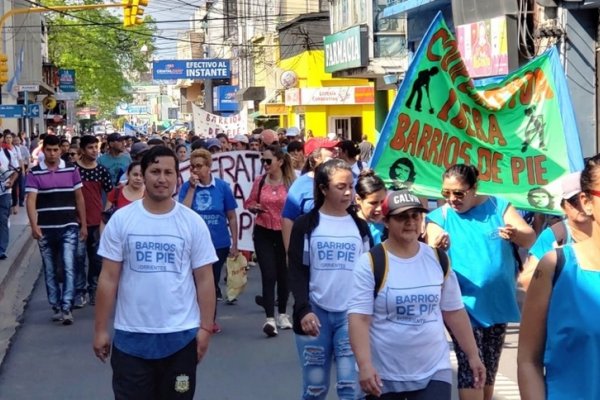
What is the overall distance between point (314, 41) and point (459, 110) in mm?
39224

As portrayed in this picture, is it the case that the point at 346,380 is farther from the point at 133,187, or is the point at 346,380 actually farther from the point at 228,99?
the point at 228,99

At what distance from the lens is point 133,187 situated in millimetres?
11398

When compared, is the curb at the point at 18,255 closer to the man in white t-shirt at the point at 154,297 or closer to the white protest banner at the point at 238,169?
the white protest banner at the point at 238,169

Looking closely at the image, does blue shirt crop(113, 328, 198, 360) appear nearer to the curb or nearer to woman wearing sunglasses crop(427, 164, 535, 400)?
woman wearing sunglasses crop(427, 164, 535, 400)

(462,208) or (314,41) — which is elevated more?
(314,41)

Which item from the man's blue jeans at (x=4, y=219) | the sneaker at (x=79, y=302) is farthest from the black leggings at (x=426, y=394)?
the man's blue jeans at (x=4, y=219)

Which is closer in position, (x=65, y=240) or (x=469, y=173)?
(x=469, y=173)

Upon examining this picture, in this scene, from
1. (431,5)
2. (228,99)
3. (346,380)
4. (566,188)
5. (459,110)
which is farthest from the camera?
(228,99)

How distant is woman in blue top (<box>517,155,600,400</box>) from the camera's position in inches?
140

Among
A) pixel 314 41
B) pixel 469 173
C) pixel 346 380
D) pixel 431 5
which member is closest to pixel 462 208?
pixel 469 173

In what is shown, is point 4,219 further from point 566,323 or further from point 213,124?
point 213,124

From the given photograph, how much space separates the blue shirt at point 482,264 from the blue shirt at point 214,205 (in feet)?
14.8

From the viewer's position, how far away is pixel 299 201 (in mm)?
8164

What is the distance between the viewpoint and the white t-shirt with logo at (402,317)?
5352 mm
